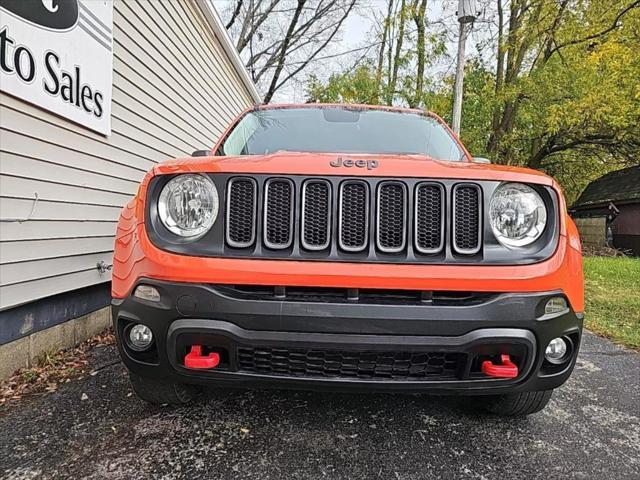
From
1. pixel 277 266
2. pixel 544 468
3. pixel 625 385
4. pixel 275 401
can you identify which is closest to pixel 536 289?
pixel 544 468

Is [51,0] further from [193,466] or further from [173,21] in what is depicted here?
[193,466]

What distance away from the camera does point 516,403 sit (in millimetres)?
2092

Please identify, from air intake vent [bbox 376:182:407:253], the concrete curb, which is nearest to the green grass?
air intake vent [bbox 376:182:407:253]

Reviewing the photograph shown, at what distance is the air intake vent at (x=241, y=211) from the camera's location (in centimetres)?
170

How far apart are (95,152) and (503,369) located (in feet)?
11.1

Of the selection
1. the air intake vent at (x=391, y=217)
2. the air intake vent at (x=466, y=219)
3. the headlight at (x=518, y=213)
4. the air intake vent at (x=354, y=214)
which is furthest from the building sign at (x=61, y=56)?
the headlight at (x=518, y=213)

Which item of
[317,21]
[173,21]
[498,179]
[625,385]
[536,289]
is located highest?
[317,21]

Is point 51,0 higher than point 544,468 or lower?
higher

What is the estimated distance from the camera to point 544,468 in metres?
1.82

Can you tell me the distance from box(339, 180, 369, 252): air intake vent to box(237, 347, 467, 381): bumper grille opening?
44 cm

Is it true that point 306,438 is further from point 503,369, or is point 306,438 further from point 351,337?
point 503,369

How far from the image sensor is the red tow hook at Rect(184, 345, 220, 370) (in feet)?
5.42

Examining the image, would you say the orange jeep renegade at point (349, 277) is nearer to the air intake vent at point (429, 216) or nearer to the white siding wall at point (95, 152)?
the air intake vent at point (429, 216)

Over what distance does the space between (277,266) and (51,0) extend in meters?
2.65
